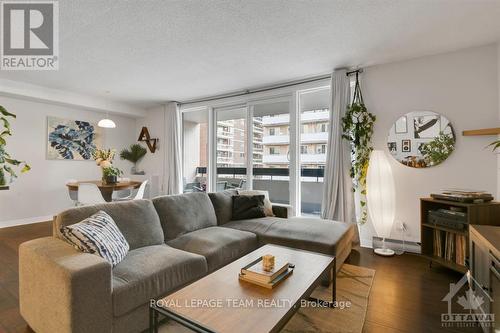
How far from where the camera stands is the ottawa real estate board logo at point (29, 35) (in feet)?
7.57

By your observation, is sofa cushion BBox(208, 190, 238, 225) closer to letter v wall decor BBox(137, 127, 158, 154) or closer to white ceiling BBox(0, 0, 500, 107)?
white ceiling BBox(0, 0, 500, 107)

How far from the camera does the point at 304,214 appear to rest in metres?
4.31

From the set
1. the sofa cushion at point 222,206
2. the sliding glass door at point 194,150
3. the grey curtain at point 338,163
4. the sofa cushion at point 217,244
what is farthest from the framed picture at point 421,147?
the sliding glass door at point 194,150

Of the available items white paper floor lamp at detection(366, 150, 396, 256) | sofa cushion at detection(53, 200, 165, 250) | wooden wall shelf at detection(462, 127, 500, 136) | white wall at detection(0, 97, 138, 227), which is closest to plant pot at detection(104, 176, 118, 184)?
white wall at detection(0, 97, 138, 227)

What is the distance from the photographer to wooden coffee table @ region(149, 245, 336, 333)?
45.1 inches

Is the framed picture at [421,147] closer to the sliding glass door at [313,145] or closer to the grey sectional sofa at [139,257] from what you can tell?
the sliding glass door at [313,145]

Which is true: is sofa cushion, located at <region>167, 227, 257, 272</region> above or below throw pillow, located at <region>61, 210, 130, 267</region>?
below

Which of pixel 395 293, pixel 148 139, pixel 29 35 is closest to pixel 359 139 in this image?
pixel 395 293

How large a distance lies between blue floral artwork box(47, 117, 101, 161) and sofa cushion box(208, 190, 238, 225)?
3963 mm

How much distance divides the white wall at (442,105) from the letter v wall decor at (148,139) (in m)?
4.79

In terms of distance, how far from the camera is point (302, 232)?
8.58ft

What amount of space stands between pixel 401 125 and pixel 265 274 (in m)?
2.95

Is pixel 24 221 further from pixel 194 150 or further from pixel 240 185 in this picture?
pixel 240 185

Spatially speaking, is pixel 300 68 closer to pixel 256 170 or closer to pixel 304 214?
pixel 256 170
